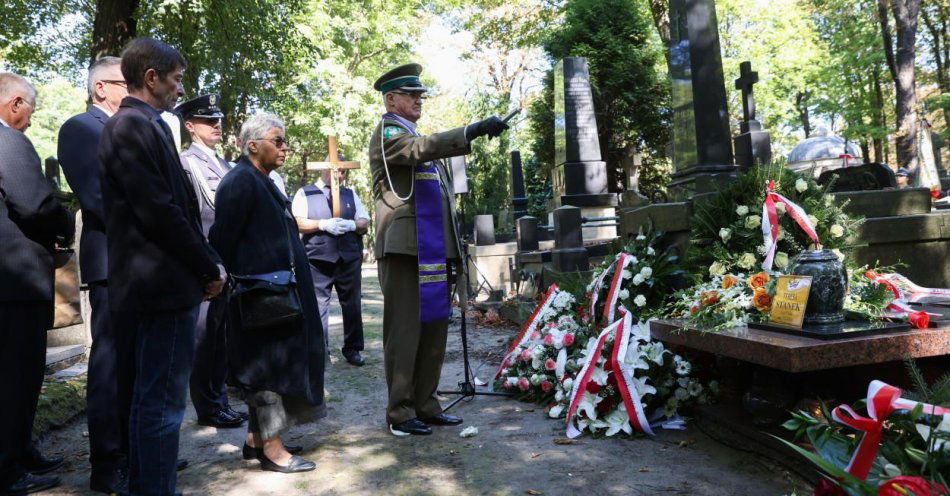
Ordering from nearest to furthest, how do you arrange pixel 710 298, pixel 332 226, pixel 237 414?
pixel 710 298 → pixel 237 414 → pixel 332 226

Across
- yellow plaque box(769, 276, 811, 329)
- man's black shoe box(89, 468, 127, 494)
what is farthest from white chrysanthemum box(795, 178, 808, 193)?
man's black shoe box(89, 468, 127, 494)

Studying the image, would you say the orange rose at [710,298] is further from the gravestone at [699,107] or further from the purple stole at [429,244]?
the gravestone at [699,107]

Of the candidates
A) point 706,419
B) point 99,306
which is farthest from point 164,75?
point 706,419

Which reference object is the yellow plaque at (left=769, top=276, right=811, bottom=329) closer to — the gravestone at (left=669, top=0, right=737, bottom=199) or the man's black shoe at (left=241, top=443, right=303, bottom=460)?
the gravestone at (left=669, top=0, right=737, bottom=199)

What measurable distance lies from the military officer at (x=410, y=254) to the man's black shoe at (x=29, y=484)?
182cm

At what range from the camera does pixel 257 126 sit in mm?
3797

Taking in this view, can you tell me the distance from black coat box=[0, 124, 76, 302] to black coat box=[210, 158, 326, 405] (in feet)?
2.57

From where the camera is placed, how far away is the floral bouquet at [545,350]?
16.2 feet

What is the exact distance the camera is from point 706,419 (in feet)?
13.3

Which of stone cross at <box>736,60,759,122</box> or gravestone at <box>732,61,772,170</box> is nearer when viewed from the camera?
gravestone at <box>732,61,772,170</box>

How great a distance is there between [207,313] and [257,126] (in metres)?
1.63

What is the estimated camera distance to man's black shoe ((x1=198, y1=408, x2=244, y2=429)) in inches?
187

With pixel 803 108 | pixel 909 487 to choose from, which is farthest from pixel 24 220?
pixel 803 108

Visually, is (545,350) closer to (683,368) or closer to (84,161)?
(683,368)
